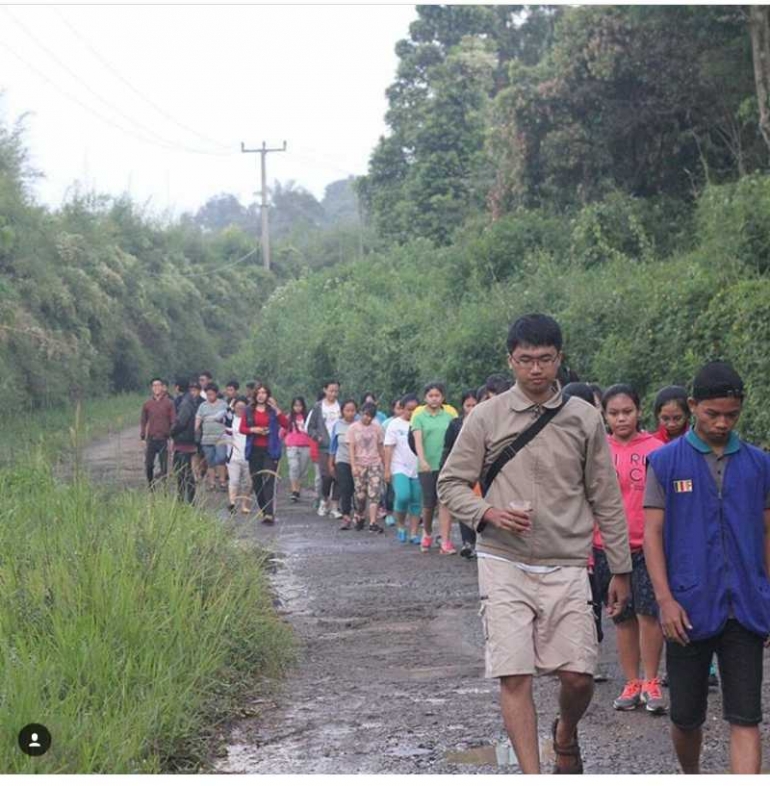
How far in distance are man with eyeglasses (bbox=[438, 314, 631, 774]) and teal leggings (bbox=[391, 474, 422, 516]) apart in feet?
33.5

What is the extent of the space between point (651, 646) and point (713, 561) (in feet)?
8.24

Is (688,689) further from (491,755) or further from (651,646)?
(651,646)

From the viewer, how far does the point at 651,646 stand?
8.25 meters

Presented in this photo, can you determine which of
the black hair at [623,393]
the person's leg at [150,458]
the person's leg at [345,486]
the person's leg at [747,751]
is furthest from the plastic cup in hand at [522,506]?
the person's leg at [150,458]

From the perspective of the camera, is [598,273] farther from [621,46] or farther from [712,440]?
[712,440]

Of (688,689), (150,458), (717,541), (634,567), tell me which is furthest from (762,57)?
(688,689)

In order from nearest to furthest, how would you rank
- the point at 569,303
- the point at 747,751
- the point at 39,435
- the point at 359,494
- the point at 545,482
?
the point at 747,751
the point at 545,482
the point at 39,435
the point at 359,494
the point at 569,303

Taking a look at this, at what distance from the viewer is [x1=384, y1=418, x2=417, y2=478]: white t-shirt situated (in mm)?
16820

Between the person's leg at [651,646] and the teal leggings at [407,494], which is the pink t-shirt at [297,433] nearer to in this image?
the teal leggings at [407,494]

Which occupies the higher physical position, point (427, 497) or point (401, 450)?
point (401, 450)

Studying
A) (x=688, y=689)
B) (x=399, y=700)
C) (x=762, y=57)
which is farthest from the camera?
(x=762, y=57)

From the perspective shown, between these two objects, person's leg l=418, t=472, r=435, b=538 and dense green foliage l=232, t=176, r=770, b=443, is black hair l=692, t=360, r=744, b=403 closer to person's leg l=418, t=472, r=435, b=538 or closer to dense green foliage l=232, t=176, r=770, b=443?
dense green foliage l=232, t=176, r=770, b=443

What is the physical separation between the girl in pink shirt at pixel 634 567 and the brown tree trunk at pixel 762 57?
1370 cm

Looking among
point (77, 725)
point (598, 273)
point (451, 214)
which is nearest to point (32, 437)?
point (77, 725)
